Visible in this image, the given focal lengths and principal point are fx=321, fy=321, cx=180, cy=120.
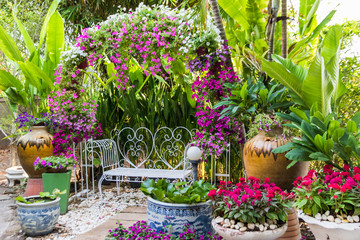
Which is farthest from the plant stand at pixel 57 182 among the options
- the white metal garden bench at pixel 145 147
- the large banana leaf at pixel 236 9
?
the large banana leaf at pixel 236 9

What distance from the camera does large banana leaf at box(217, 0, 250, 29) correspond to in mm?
3504

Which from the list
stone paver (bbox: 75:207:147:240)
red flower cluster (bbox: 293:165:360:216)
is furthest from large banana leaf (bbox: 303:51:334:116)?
stone paver (bbox: 75:207:147:240)

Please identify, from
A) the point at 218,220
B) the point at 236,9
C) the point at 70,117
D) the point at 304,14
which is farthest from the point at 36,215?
the point at 304,14

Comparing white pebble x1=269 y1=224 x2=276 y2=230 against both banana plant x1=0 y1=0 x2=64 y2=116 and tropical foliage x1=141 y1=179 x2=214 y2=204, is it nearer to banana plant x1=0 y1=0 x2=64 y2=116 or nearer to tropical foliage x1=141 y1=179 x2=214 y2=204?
tropical foliage x1=141 y1=179 x2=214 y2=204

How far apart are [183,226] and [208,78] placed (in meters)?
1.73

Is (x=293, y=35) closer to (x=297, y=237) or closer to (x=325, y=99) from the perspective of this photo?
(x=325, y=99)

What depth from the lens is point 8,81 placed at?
4395mm

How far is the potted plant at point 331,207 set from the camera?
1723 mm

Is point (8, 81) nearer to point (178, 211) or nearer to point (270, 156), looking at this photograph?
point (178, 211)

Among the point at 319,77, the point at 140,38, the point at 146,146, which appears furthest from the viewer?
the point at 146,146

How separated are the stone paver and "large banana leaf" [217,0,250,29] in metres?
2.44

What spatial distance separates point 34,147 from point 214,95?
2356mm

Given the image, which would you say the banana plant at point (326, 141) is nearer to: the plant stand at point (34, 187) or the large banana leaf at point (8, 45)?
the plant stand at point (34, 187)

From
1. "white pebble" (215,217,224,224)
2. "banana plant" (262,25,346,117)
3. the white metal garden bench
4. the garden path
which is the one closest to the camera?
"white pebble" (215,217,224,224)
